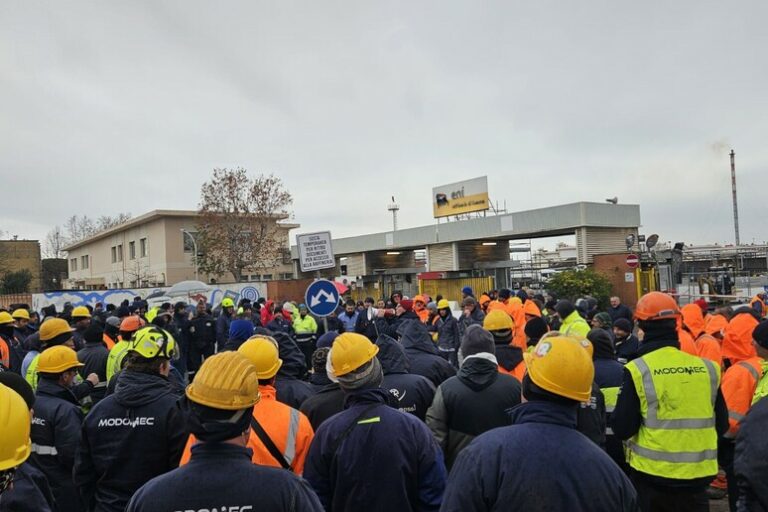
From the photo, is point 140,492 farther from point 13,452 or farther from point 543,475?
point 543,475

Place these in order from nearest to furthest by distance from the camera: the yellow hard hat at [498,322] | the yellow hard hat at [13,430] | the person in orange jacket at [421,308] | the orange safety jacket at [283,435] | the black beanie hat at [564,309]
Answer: the yellow hard hat at [13,430] < the orange safety jacket at [283,435] < the yellow hard hat at [498,322] < the black beanie hat at [564,309] < the person in orange jacket at [421,308]

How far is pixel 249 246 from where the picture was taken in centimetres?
3906

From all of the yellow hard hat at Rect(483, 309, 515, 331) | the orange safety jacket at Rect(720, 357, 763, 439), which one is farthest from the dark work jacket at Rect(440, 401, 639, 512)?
the yellow hard hat at Rect(483, 309, 515, 331)

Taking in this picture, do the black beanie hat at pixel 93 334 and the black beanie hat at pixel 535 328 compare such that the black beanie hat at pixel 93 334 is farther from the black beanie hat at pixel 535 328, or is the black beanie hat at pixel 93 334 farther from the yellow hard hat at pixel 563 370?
the yellow hard hat at pixel 563 370

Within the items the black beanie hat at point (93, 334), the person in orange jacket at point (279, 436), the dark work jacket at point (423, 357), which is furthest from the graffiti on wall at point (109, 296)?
the person in orange jacket at point (279, 436)

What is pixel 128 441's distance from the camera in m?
3.49

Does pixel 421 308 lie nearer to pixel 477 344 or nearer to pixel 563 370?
pixel 477 344

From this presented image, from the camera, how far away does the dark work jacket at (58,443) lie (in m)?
3.99

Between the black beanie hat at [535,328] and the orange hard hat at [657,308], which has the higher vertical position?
the orange hard hat at [657,308]

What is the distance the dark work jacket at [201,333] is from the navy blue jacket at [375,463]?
10987mm

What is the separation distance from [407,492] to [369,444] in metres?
0.33

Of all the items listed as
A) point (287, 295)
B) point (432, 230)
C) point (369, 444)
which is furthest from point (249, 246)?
point (369, 444)

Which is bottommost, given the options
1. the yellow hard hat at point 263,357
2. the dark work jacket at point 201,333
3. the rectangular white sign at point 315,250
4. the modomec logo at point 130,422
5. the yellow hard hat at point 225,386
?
the dark work jacket at point 201,333

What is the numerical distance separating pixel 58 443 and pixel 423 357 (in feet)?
10.8
